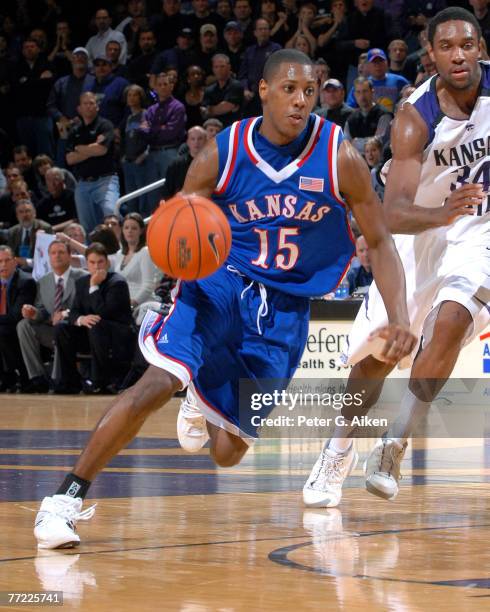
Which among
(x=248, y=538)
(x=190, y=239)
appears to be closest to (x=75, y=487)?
(x=248, y=538)

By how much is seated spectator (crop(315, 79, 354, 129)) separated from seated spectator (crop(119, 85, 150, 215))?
2534mm

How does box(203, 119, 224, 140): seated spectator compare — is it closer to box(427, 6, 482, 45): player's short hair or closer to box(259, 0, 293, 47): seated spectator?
box(259, 0, 293, 47): seated spectator

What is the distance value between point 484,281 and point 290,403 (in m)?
4.98

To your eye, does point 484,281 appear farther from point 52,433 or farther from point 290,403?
point 290,403

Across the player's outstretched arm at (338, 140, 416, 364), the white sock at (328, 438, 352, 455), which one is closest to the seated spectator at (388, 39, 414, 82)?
the white sock at (328, 438, 352, 455)

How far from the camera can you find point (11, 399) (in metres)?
12.5

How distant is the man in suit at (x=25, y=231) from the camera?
1468 cm

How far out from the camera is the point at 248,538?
4.60 metres

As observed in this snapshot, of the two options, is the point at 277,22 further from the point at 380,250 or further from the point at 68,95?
the point at 380,250

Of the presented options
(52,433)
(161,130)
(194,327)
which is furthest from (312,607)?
(161,130)

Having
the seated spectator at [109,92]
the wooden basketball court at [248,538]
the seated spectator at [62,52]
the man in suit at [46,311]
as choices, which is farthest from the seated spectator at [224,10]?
the wooden basketball court at [248,538]

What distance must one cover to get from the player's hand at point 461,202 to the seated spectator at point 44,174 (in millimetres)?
10954

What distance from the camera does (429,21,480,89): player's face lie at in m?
5.57

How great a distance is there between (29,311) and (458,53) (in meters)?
8.59
